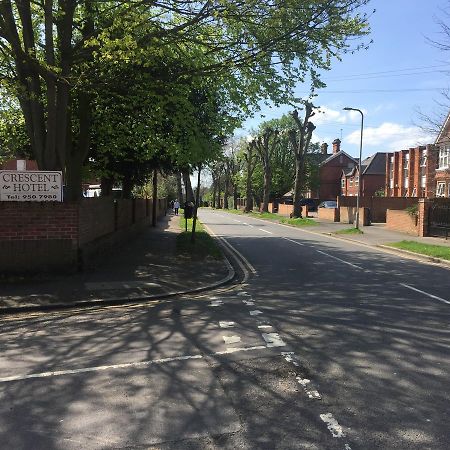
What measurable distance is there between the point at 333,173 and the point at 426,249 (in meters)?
68.9

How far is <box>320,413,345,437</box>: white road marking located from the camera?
12.7 feet

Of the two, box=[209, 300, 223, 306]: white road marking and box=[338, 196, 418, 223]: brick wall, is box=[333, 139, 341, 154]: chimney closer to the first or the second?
box=[338, 196, 418, 223]: brick wall

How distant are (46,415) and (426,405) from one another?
10.7 ft

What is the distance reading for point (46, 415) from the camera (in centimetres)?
Result: 427

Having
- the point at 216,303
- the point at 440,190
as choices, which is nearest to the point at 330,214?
the point at 440,190

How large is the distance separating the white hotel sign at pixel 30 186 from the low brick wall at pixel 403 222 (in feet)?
64.0

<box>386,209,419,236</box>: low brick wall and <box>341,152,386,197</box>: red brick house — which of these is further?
<box>341,152,386,197</box>: red brick house

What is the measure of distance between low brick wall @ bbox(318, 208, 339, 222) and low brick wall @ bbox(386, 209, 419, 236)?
11.1 m

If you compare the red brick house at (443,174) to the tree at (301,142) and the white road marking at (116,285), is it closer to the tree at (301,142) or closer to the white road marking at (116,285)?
the tree at (301,142)

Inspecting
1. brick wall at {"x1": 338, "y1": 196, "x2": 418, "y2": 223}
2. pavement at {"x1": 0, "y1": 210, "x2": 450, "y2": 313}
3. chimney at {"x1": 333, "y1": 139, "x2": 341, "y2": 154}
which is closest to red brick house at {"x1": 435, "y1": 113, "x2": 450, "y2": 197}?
brick wall at {"x1": 338, "y1": 196, "x2": 418, "y2": 223}

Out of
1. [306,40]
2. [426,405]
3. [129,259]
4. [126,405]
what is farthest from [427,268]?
[126,405]

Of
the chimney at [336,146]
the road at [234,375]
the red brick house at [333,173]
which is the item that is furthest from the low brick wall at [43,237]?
the chimney at [336,146]

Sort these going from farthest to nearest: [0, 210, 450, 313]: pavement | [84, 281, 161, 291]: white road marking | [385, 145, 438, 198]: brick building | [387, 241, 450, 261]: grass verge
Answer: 1. [385, 145, 438, 198]: brick building
2. [387, 241, 450, 261]: grass verge
3. [84, 281, 161, 291]: white road marking
4. [0, 210, 450, 313]: pavement

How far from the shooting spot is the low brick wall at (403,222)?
85.7 feet
